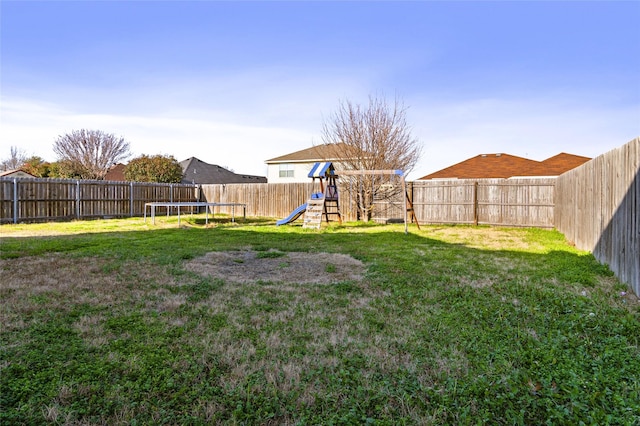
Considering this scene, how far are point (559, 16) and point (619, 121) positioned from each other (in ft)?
18.9

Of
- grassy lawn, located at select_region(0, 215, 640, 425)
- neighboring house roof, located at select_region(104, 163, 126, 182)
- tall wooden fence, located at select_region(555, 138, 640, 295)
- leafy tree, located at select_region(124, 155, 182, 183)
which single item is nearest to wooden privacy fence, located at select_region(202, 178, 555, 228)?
tall wooden fence, located at select_region(555, 138, 640, 295)

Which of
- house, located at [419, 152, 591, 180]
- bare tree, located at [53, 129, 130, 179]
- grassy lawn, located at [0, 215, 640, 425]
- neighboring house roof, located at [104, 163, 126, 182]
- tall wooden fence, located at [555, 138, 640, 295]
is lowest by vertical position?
grassy lawn, located at [0, 215, 640, 425]

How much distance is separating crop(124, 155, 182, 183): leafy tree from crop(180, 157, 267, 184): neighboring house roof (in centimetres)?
669

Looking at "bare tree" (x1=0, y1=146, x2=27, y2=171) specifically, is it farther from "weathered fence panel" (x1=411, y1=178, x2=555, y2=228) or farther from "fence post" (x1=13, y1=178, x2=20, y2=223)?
"weathered fence panel" (x1=411, y1=178, x2=555, y2=228)

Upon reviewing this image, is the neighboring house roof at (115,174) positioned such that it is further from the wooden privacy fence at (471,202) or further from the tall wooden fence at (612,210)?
the tall wooden fence at (612,210)

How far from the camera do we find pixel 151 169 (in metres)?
24.7

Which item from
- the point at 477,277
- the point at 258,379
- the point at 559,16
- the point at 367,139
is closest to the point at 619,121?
the point at 559,16

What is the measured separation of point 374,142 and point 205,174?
24.2 metres

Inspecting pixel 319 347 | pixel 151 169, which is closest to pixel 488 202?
pixel 319 347

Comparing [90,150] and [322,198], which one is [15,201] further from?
[90,150]

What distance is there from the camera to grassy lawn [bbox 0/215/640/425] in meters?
1.88

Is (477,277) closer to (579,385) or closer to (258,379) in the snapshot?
(579,385)


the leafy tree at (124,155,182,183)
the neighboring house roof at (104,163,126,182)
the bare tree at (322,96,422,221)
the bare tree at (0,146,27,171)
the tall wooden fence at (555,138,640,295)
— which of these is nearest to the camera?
the tall wooden fence at (555,138,640,295)

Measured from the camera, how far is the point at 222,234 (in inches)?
397
